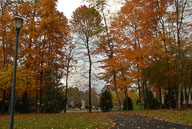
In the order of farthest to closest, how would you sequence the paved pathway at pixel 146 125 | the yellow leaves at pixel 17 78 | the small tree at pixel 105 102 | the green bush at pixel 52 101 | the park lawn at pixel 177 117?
the small tree at pixel 105 102 < the green bush at pixel 52 101 < the yellow leaves at pixel 17 78 < the park lawn at pixel 177 117 < the paved pathway at pixel 146 125

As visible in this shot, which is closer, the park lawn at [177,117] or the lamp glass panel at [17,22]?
the lamp glass panel at [17,22]

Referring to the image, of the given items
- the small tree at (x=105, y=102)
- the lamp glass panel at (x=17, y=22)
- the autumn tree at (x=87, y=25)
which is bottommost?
the small tree at (x=105, y=102)

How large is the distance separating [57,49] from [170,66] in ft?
42.7

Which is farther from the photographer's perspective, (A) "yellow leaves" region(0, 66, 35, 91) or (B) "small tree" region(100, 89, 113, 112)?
(B) "small tree" region(100, 89, 113, 112)

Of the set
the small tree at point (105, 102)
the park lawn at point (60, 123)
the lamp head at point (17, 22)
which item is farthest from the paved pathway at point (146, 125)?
the small tree at point (105, 102)

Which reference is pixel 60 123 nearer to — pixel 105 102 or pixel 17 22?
pixel 17 22

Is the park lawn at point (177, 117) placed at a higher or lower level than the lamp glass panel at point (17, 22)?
lower

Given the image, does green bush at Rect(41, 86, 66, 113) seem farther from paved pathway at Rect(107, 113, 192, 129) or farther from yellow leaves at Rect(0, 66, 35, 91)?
paved pathway at Rect(107, 113, 192, 129)

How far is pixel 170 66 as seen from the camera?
61.1 ft

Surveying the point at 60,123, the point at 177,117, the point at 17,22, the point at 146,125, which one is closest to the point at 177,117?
the point at 177,117

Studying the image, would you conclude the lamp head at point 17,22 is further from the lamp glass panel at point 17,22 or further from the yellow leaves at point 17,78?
the yellow leaves at point 17,78

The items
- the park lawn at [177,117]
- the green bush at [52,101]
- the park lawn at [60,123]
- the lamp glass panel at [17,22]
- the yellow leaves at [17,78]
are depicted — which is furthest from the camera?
the green bush at [52,101]

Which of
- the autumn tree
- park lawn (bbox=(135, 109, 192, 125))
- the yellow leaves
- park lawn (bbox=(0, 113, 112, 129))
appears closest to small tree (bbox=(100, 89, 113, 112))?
the autumn tree

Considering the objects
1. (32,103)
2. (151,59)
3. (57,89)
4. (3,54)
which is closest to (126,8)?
(151,59)
